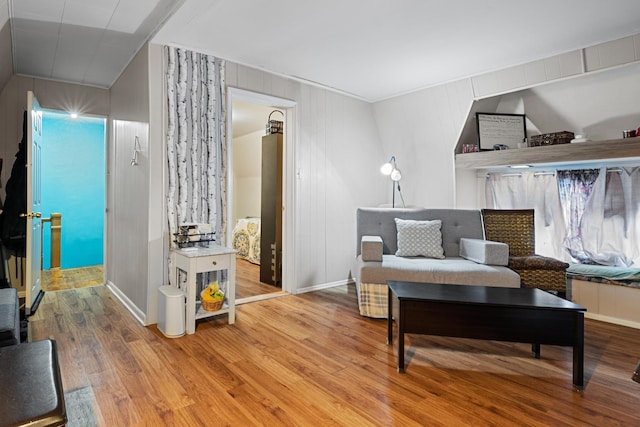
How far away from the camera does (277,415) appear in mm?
1730

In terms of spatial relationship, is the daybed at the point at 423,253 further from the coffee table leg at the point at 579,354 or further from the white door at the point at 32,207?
the white door at the point at 32,207

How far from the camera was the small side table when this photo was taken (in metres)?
2.73

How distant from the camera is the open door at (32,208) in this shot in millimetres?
3115

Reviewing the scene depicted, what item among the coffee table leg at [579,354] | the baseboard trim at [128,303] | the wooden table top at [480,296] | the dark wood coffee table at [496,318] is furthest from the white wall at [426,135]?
the baseboard trim at [128,303]

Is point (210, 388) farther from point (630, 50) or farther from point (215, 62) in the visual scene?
point (630, 50)

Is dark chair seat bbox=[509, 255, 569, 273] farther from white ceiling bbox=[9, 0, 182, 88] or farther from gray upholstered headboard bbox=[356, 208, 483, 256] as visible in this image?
white ceiling bbox=[9, 0, 182, 88]

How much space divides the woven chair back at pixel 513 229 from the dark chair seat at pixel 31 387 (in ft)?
11.9

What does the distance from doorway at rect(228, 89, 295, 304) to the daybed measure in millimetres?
1027

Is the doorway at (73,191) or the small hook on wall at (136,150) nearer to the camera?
the small hook on wall at (136,150)

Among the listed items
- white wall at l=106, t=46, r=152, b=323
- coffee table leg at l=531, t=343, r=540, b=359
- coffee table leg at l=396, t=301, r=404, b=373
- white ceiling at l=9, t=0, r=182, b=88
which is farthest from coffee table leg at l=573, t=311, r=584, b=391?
white ceiling at l=9, t=0, r=182, b=88

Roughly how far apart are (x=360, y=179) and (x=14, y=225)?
3714 mm

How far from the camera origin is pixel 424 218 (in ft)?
12.3

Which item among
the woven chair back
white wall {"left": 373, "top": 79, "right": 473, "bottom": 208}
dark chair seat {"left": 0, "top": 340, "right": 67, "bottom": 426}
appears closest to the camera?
dark chair seat {"left": 0, "top": 340, "right": 67, "bottom": 426}

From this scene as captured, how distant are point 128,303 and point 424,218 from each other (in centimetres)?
301
